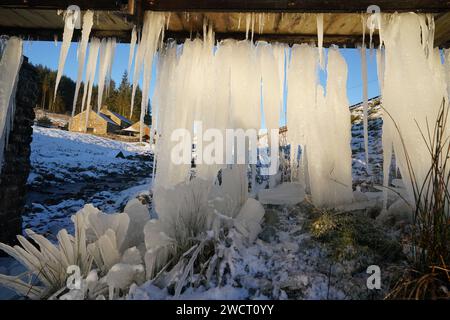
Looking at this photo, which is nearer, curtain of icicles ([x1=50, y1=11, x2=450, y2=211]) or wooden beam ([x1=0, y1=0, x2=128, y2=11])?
wooden beam ([x1=0, y1=0, x2=128, y2=11])

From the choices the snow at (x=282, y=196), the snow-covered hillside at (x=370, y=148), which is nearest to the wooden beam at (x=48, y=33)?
the snow at (x=282, y=196)

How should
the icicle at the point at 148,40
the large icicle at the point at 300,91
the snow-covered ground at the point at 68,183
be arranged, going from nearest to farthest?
the icicle at the point at 148,40, the large icicle at the point at 300,91, the snow-covered ground at the point at 68,183

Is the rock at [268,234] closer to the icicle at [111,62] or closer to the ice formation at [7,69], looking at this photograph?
the icicle at [111,62]

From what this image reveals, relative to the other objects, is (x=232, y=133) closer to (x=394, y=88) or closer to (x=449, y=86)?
(x=394, y=88)

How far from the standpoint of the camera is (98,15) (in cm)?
284

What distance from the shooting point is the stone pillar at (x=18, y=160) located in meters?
3.50

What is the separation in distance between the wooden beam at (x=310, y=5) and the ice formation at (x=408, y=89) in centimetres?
12

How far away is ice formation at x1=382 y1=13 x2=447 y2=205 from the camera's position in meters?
2.63

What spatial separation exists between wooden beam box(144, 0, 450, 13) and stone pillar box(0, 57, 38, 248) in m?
2.60

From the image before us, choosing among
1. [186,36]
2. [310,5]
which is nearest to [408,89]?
[310,5]

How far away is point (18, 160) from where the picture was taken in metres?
3.76

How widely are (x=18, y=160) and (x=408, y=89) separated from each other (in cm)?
479

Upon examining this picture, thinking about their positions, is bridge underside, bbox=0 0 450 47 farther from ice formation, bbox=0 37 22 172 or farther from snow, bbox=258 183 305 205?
snow, bbox=258 183 305 205

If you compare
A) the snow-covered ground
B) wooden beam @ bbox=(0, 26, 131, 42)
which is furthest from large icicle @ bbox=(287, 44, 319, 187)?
the snow-covered ground
